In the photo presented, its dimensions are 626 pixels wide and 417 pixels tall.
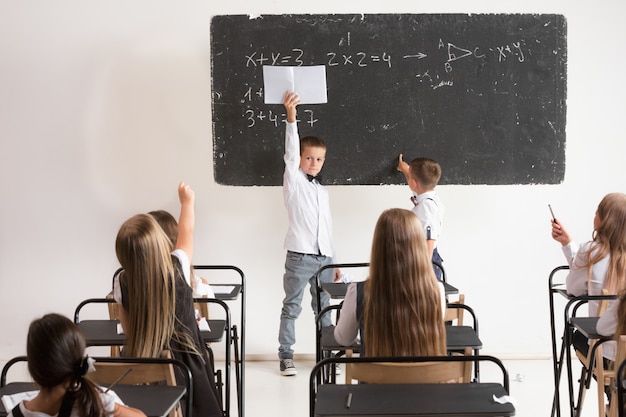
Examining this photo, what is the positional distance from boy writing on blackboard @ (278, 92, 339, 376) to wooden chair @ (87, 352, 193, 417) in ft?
8.42

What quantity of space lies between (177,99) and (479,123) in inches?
77.4

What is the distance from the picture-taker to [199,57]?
215 inches

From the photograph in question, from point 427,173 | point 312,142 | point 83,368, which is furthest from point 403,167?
point 83,368

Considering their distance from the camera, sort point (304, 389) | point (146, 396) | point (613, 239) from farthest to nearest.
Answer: point (304, 389) → point (613, 239) → point (146, 396)

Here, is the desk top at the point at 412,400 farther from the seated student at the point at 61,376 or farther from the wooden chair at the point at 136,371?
the seated student at the point at 61,376

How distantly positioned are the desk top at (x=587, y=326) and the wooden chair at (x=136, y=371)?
163 centimetres

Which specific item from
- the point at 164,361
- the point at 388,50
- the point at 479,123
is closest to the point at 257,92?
the point at 388,50

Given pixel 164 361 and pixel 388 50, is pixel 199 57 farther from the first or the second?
pixel 164 361

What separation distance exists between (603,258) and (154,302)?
2192 millimetres

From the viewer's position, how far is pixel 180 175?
5523 millimetres

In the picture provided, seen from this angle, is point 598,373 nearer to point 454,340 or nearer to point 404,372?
point 454,340

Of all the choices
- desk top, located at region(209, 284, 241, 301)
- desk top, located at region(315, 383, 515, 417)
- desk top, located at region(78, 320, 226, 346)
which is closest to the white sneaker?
desk top, located at region(209, 284, 241, 301)

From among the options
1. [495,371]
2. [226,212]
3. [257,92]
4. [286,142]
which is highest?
[257,92]

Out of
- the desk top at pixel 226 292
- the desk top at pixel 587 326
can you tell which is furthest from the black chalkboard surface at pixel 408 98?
the desk top at pixel 587 326
